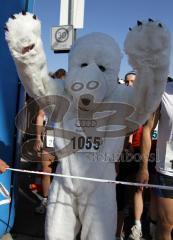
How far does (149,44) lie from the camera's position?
219 cm

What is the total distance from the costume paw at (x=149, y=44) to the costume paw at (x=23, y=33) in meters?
0.57

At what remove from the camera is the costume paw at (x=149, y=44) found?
217 centimetres

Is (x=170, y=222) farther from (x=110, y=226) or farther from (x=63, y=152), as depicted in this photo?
(x=63, y=152)

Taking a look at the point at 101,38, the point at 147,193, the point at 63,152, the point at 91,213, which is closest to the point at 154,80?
the point at 101,38

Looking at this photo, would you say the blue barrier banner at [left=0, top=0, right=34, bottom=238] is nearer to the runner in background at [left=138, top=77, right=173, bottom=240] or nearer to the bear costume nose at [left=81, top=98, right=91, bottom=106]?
the bear costume nose at [left=81, top=98, right=91, bottom=106]

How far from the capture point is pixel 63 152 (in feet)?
8.21

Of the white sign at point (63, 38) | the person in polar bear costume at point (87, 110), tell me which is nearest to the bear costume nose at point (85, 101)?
the person in polar bear costume at point (87, 110)

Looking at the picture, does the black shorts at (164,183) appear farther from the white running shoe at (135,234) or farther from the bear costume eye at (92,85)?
the white running shoe at (135,234)

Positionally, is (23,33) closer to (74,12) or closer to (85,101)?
(85,101)

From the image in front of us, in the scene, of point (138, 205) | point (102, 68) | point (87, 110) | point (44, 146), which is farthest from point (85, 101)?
point (44, 146)

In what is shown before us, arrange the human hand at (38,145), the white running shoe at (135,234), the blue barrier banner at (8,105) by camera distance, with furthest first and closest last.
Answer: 1. the human hand at (38,145)
2. the white running shoe at (135,234)
3. the blue barrier banner at (8,105)

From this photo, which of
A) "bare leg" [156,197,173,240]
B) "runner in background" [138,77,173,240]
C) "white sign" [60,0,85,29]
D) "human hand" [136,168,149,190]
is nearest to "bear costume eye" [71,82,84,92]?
"runner in background" [138,77,173,240]

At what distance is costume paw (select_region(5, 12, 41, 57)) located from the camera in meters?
2.29

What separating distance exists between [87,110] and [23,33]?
656 millimetres
